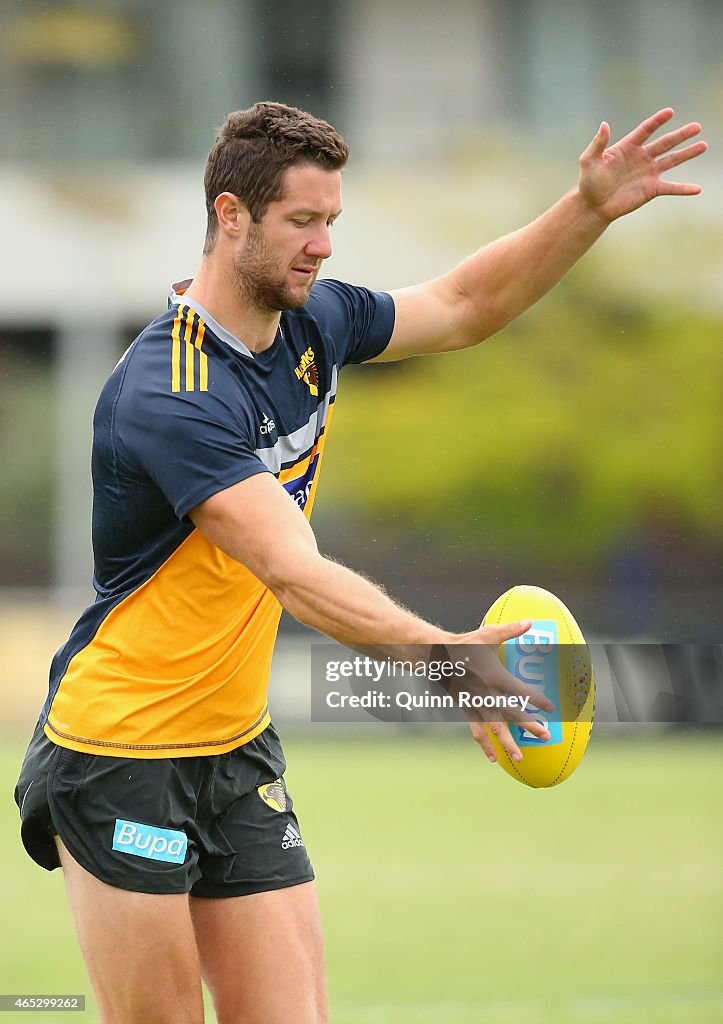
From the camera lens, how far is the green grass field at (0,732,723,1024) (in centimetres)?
629

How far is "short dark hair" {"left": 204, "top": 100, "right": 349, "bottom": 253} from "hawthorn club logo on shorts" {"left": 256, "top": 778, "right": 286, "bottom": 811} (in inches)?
50.9

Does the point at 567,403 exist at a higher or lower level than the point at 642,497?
higher

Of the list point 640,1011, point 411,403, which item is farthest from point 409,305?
point 411,403

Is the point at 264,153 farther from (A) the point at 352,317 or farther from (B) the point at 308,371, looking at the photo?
(A) the point at 352,317

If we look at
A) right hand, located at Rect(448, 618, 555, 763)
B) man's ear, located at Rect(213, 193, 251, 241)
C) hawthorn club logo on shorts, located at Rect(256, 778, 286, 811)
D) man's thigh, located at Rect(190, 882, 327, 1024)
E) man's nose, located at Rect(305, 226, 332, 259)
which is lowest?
man's thigh, located at Rect(190, 882, 327, 1024)

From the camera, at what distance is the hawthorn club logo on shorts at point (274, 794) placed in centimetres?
355

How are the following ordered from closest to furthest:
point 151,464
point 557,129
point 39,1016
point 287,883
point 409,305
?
point 151,464, point 287,883, point 409,305, point 39,1016, point 557,129

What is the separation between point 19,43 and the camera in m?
20.9

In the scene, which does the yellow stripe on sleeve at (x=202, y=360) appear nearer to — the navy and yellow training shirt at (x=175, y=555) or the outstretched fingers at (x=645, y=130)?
the navy and yellow training shirt at (x=175, y=555)

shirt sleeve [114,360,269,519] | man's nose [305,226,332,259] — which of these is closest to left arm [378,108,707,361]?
man's nose [305,226,332,259]

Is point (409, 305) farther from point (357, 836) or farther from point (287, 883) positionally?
point (357, 836)

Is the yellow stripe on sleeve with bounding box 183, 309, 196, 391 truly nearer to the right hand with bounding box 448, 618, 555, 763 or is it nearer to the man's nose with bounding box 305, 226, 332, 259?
the man's nose with bounding box 305, 226, 332, 259

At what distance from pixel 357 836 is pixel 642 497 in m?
11.5

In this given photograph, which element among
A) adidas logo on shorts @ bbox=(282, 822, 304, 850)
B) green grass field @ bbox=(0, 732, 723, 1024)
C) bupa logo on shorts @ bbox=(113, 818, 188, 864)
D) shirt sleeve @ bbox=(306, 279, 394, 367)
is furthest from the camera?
green grass field @ bbox=(0, 732, 723, 1024)
